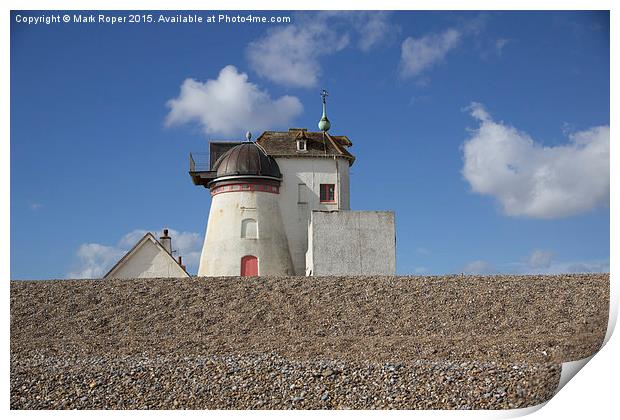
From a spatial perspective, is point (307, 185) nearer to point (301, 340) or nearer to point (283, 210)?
point (283, 210)

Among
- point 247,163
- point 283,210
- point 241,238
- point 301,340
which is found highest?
point 247,163

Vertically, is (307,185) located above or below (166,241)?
above

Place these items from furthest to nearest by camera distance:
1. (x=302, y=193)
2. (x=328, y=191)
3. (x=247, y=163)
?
(x=328, y=191) → (x=302, y=193) → (x=247, y=163)

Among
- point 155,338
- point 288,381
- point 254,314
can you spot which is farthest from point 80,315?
point 288,381

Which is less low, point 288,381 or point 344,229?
point 344,229

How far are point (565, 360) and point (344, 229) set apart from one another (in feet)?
40.4

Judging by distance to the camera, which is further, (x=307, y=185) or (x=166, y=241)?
(x=307, y=185)

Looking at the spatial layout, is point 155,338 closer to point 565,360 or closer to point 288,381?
point 288,381

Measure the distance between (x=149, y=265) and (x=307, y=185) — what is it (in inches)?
252

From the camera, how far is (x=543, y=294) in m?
19.0

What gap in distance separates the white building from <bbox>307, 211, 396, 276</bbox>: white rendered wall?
0.10ft

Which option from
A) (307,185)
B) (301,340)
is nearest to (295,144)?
(307,185)

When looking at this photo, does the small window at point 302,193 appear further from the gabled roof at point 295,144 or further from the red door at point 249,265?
the red door at point 249,265

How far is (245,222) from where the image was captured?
27281mm
